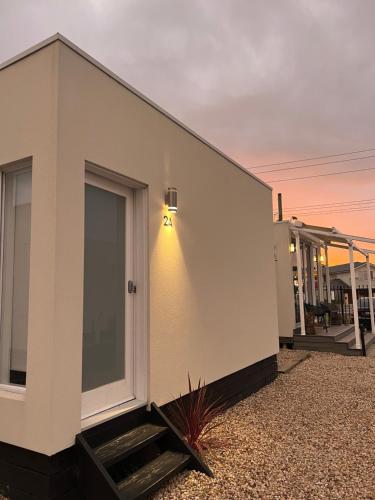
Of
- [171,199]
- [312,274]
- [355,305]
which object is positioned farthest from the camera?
[312,274]

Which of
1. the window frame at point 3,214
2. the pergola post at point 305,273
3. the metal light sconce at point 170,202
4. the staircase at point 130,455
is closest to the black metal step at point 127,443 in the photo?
the staircase at point 130,455

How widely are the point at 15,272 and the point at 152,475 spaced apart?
199 centimetres

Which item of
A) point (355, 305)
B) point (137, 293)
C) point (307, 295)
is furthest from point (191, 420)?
point (307, 295)

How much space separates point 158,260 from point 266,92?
7399 mm

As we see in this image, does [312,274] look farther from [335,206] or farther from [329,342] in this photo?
[335,206]

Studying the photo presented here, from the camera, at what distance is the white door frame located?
135 inches

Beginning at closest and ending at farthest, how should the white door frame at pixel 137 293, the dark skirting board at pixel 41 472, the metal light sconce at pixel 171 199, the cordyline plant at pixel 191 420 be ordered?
the dark skirting board at pixel 41 472 < the white door frame at pixel 137 293 < the cordyline plant at pixel 191 420 < the metal light sconce at pixel 171 199

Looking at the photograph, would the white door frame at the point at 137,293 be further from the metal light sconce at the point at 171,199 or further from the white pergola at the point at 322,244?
the white pergola at the point at 322,244

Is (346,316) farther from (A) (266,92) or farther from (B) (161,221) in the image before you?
(B) (161,221)

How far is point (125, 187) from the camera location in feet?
12.2

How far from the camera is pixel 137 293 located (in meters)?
3.67

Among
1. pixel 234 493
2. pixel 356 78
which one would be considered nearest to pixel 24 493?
pixel 234 493

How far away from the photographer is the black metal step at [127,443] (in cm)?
274

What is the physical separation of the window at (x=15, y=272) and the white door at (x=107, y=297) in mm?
487
